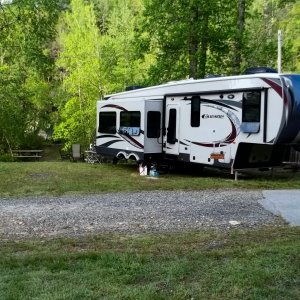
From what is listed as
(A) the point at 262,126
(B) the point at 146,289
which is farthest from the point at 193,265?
(A) the point at 262,126

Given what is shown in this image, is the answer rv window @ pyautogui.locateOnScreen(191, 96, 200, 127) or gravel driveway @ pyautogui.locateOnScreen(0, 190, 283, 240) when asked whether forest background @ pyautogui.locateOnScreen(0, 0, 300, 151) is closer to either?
rv window @ pyautogui.locateOnScreen(191, 96, 200, 127)

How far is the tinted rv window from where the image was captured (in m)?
11.6

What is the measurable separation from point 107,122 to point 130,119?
1.79 m

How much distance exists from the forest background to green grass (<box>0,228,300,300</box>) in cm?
820

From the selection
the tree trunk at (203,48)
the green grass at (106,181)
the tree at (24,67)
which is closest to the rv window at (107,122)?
the green grass at (106,181)

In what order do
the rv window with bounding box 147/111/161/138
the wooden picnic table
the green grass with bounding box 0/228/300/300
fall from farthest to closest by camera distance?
1. the wooden picnic table
2. the rv window with bounding box 147/111/161/138
3. the green grass with bounding box 0/228/300/300

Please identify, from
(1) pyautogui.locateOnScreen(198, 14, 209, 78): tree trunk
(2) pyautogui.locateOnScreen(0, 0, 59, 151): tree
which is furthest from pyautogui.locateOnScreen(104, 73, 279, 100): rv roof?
(1) pyautogui.locateOnScreen(198, 14, 209, 78): tree trunk

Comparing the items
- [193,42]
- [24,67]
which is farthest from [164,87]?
[24,67]

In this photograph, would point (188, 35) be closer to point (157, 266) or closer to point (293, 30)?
point (293, 30)

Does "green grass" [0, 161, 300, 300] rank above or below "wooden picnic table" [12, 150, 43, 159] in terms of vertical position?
above

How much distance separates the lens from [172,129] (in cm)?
1421

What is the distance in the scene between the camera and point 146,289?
3803 mm

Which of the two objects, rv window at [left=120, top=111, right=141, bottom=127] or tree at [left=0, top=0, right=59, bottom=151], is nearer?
tree at [left=0, top=0, right=59, bottom=151]

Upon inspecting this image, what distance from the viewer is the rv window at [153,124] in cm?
1446
